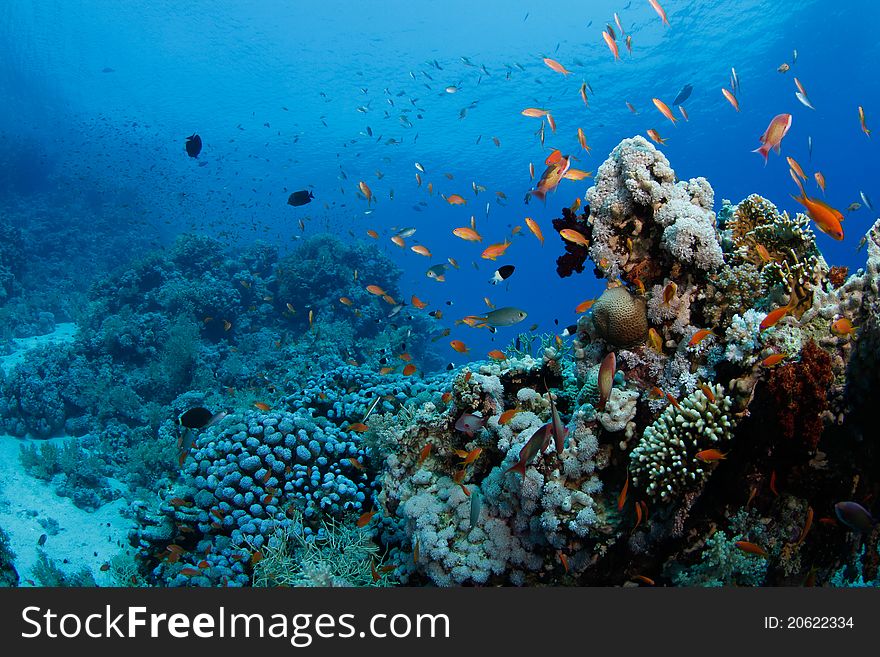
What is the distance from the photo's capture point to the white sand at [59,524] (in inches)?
299

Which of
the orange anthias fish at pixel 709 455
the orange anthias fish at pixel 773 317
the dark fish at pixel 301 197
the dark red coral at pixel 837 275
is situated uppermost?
the dark fish at pixel 301 197

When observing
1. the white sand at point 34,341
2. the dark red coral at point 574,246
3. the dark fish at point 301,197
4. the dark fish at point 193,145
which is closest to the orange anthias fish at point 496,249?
the dark red coral at point 574,246

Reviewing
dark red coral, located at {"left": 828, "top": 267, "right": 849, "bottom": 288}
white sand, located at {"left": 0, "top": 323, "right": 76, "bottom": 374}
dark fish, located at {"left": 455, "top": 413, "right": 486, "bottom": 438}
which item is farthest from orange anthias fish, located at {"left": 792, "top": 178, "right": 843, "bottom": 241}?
white sand, located at {"left": 0, "top": 323, "right": 76, "bottom": 374}

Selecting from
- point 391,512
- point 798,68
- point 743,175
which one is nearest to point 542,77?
point 798,68

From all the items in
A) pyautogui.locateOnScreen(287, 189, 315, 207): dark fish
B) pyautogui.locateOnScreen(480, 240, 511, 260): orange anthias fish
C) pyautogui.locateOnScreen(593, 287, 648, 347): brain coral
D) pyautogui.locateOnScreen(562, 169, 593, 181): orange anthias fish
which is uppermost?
pyautogui.locateOnScreen(287, 189, 315, 207): dark fish

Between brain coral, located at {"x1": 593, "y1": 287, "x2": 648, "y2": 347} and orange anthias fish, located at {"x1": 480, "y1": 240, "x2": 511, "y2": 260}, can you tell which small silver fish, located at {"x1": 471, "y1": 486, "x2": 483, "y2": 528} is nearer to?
brain coral, located at {"x1": 593, "y1": 287, "x2": 648, "y2": 347}

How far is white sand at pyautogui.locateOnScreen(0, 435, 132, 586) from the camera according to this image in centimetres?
758

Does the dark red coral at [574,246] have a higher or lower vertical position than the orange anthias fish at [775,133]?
lower

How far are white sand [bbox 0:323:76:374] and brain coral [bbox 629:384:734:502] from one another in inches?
758

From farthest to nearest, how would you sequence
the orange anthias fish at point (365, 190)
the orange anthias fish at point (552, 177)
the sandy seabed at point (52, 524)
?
the orange anthias fish at point (365, 190), the sandy seabed at point (52, 524), the orange anthias fish at point (552, 177)

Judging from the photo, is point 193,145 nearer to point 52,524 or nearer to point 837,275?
point 52,524

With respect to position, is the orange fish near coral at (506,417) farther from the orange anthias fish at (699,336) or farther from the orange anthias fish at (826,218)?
the orange anthias fish at (826,218)

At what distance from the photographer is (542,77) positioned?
40.6m

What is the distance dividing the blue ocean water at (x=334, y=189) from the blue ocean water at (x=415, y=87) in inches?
12.1
